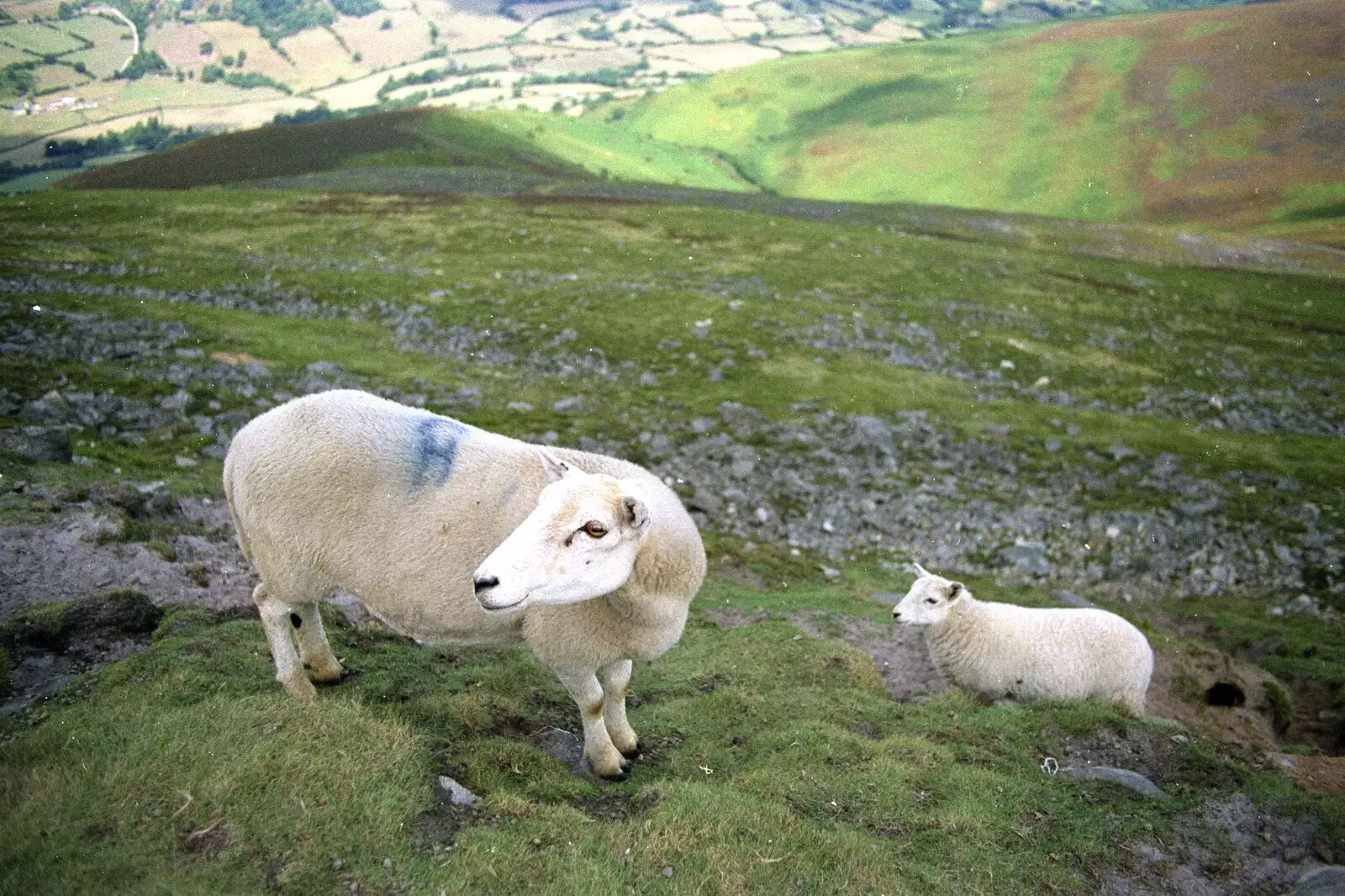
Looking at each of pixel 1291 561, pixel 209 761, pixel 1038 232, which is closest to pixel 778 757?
pixel 209 761

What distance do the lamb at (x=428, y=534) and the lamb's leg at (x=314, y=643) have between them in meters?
0.34

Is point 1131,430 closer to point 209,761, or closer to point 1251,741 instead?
point 1251,741

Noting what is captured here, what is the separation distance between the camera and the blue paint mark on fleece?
8.99 metres

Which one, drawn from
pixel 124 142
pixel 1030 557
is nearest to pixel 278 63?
pixel 124 142

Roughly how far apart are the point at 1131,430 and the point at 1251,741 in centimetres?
1770

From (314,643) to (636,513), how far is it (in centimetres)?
448

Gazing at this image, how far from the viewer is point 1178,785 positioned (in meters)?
10.1

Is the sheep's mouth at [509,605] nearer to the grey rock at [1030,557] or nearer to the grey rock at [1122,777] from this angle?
the grey rock at [1122,777]

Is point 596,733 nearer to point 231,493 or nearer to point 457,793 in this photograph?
point 457,793

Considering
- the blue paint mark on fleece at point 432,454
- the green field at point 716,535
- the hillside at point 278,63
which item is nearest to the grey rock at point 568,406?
the green field at point 716,535

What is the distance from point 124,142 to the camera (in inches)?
4139

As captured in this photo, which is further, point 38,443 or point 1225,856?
point 38,443

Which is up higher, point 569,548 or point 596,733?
point 569,548

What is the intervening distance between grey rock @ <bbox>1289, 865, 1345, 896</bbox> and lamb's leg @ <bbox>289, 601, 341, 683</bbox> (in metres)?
10.1
